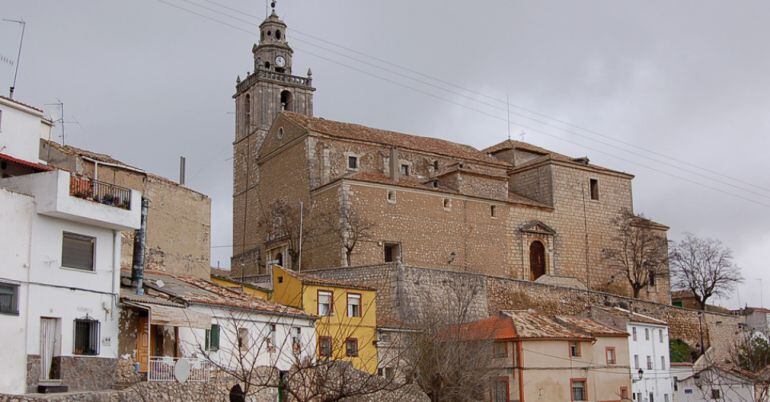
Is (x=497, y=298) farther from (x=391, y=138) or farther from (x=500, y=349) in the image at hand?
(x=391, y=138)

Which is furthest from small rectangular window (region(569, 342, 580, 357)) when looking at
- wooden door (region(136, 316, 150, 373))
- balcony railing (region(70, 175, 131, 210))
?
balcony railing (region(70, 175, 131, 210))

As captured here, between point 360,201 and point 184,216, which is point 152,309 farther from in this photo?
point 360,201

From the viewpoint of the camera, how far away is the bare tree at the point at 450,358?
31.0m

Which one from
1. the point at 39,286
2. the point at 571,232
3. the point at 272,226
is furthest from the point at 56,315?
the point at 571,232

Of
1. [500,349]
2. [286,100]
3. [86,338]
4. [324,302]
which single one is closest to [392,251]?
[500,349]

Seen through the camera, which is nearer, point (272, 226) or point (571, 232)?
point (272, 226)

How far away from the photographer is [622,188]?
62.6 meters

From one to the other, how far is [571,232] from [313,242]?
18.1 meters

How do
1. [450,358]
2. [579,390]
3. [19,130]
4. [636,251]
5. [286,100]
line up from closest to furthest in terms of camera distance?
[19,130] → [450,358] → [579,390] → [636,251] → [286,100]

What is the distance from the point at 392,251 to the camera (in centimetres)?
4953

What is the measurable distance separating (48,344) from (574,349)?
25594 millimetres

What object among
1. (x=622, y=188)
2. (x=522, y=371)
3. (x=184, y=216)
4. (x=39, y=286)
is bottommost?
(x=522, y=371)

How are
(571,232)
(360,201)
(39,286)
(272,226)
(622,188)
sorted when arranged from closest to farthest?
(39,286) < (360,201) < (272,226) < (571,232) < (622,188)

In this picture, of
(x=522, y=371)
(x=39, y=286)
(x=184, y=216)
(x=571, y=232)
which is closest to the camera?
(x=39, y=286)
